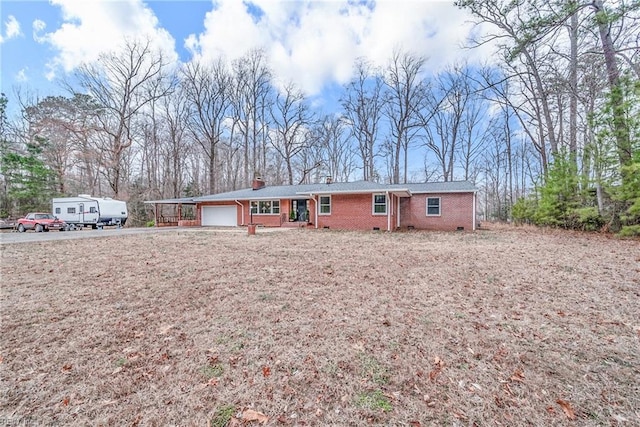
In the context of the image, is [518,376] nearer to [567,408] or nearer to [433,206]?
[567,408]

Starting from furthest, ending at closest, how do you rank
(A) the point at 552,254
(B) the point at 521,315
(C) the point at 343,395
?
(A) the point at 552,254
(B) the point at 521,315
(C) the point at 343,395

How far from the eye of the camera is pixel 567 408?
2.03 metres

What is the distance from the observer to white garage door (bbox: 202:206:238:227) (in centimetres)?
2072

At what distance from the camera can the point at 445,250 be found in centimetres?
856

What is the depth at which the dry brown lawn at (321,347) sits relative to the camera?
6.66ft

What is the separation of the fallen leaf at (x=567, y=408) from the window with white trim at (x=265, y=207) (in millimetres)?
17740

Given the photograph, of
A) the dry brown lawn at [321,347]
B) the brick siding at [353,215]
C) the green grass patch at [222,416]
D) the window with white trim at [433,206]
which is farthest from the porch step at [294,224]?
the green grass patch at [222,416]

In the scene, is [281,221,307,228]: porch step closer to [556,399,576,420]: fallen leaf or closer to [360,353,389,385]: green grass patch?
[360,353,389,385]: green grass patch

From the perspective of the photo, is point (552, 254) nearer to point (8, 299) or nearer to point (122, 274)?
point (122, 274)

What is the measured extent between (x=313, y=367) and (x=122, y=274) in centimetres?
514

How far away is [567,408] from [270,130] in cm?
2981

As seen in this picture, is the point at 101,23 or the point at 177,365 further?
the point at 101,23

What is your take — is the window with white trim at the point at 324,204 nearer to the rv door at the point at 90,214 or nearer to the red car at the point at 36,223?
the rv door at the point at 90,214

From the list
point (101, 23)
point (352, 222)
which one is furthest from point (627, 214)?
point (101, 23)
